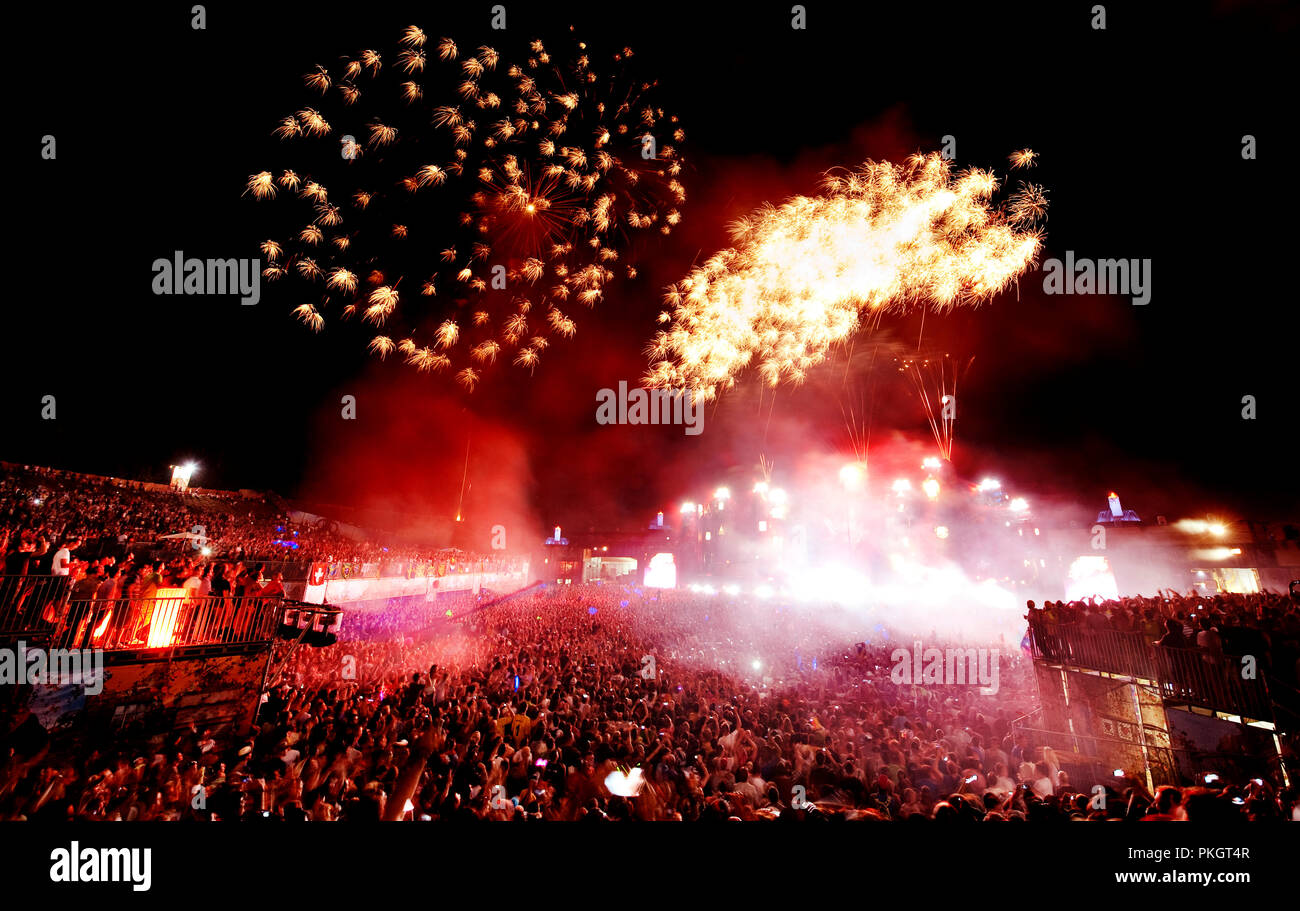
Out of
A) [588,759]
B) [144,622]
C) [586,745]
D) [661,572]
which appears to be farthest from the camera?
[661,572]

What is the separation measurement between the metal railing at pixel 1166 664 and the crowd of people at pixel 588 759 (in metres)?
0.77

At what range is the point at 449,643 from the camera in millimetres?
16625

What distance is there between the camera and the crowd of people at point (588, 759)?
5141mm

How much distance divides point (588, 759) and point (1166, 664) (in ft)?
32.4

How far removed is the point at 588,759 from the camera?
20.7 ft

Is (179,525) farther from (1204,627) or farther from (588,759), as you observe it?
(1204,627)

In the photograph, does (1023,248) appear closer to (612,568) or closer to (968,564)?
(968,564)

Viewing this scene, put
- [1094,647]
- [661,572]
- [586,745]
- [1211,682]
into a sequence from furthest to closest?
[661,572], [1094,647], [1211,682], [586,745]

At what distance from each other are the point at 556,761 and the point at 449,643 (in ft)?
37.7

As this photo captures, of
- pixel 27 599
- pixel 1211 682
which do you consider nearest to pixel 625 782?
pixel 27 599

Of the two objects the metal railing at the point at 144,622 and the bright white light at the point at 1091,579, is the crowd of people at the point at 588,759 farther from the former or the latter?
the bright white light at the point at 1091,579

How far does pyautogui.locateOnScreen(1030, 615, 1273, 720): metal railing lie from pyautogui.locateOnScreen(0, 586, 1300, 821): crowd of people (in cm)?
77
